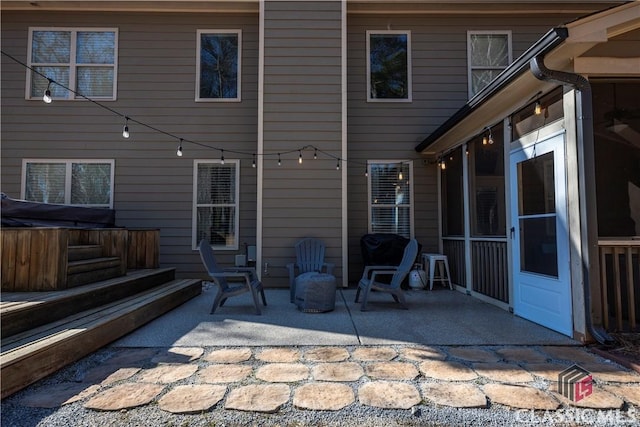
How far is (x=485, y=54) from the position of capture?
21.9 feet

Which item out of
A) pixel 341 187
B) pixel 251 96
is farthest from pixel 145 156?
pixel 341 187

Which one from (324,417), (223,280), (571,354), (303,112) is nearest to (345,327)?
(223,280)

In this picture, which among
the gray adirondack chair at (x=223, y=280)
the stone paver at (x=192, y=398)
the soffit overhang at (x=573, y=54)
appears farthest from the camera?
the gray adirondack chair at (x=223, y=280)

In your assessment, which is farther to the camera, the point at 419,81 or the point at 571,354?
the point at 419,81

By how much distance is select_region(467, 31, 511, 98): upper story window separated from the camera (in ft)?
21.7

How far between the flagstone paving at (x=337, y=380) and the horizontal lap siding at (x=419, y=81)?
4.07m

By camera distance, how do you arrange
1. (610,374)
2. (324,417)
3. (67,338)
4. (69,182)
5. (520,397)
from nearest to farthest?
(324,417) → (520,397) → (610,374) → (67,338) → (69,182)

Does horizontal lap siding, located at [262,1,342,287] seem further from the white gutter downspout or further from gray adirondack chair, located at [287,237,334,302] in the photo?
the white gutter downspout

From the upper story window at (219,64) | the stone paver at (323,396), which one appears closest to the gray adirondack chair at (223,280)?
the stone paver at (323,396)

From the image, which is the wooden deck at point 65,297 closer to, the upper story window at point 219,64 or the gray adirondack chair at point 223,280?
the gray adirondack chair at point 223,280

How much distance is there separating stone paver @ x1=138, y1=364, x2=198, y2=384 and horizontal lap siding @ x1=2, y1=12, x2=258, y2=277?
3.85 metres

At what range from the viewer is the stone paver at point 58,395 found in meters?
2.11

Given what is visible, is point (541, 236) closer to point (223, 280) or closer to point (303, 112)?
point (223, 280)

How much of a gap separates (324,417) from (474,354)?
1505 millimetres
